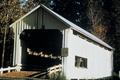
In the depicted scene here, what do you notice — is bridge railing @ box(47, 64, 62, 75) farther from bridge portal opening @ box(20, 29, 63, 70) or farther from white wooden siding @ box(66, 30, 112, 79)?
bridge portal opening @ box(20, 29, 63, 70)

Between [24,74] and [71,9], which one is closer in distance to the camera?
[24,74]

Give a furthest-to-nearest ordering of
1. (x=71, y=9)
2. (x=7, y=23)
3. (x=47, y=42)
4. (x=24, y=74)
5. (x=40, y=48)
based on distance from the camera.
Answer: (x=71, y=9)
(x=7, y=23)
(x=40, y=48)
(x=47, y=42)
(x=24, y=74)

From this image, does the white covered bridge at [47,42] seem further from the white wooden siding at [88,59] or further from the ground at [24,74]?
the ground at [24,74]

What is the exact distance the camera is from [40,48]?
40.0m

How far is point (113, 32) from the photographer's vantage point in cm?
7888

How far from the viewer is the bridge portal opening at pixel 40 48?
39188 millimetres

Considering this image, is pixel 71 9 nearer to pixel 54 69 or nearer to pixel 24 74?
pixel 54 69

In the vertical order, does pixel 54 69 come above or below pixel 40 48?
below

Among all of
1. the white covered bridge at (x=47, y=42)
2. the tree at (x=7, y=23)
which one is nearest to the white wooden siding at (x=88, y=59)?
the white covered bridge at (x=47, y=42)

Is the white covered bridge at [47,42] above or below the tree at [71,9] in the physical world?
below

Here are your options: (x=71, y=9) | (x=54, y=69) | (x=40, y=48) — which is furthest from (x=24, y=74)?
(x=71, y=9)

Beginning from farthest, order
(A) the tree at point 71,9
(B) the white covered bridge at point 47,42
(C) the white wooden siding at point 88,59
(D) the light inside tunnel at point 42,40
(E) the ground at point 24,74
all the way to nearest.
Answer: (A) the tree at point 71,9 → (D) the light inside tunnel at point 42,40 → (C) the white wooden siding at point 88,59 → (B) the white covered bridge at point 47,42 → (E) the ground at point 24,74

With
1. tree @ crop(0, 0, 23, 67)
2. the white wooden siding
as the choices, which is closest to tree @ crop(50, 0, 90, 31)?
the white wooden siding

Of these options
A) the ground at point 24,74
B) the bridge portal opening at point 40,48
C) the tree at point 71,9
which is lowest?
the ground at point 24,74
